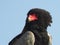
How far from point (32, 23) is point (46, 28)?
0.45 m

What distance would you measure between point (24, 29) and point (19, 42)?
1.37 ft

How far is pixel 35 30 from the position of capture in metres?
20.0

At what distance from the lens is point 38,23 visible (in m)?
20.1

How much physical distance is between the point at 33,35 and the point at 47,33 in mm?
491

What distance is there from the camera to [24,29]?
19922 mm

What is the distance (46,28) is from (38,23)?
286 mm

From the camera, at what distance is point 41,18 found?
20.1 meters

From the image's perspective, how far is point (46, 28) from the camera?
2017cm

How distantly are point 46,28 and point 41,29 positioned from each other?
22 cm

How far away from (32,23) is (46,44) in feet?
2.35

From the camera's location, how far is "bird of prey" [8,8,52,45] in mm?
19719

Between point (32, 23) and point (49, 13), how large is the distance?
590mm

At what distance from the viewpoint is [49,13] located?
20.2 m

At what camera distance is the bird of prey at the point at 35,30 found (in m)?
19.7
